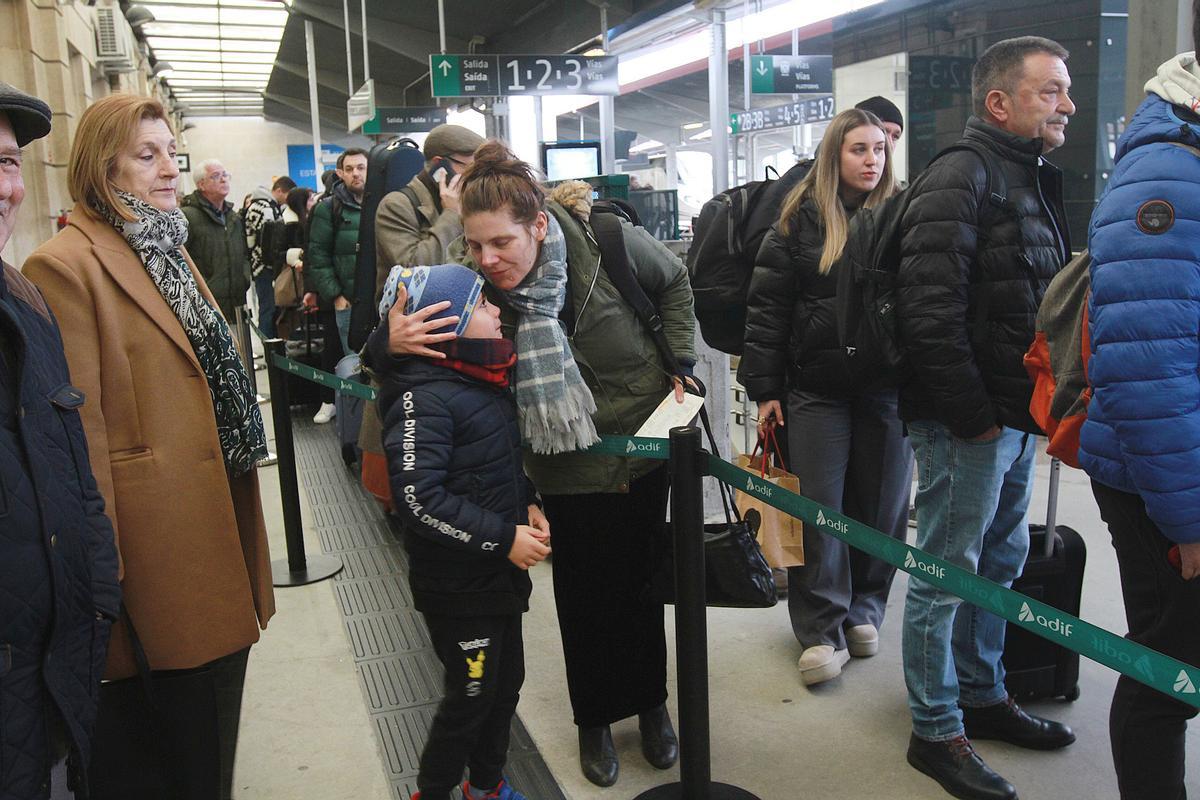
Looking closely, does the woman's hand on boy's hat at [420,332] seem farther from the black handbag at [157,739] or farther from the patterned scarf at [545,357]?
the black handbag at [157,739]

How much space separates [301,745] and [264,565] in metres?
0.97

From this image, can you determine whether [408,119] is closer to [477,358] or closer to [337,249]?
[337,249]

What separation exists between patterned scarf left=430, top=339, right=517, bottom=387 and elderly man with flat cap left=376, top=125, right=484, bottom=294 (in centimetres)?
138

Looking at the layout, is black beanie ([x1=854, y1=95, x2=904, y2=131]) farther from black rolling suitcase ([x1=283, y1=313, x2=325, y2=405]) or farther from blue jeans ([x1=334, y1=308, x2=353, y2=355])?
black rolling suitcase ([x1=283, y1=313, x2=325, y2=405])

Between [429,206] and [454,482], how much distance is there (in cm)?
176

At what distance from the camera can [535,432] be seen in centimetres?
257

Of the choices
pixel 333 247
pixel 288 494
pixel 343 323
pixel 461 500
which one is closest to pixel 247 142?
pixel 333 247

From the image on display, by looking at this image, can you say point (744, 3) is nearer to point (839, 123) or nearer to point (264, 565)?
point (839, 123)

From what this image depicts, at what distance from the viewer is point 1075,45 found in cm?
729

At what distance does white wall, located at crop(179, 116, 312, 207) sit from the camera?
40469 millimetres

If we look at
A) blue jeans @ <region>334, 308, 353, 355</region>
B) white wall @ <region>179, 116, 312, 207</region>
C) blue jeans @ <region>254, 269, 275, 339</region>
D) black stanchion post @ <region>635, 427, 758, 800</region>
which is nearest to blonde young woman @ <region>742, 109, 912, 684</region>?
black stanchion post @ <region>635, 427, 758, 800</region>

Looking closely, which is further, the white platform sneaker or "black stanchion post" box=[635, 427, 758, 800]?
the white platform sneaker

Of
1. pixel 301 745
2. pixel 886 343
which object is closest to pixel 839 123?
pixel 886 343

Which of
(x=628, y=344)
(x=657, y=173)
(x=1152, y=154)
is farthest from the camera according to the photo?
(x=657, y=173)
